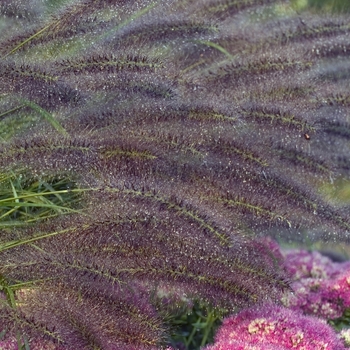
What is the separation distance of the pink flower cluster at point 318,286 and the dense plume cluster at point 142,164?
147mm

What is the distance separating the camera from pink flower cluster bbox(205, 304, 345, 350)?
1.51 metres

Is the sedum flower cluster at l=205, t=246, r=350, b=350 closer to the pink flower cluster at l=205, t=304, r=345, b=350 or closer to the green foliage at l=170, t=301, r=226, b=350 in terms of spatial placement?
the pink flower cluster at l=205, t=304, r=345, b=350

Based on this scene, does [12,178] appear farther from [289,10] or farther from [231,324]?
[289,10]

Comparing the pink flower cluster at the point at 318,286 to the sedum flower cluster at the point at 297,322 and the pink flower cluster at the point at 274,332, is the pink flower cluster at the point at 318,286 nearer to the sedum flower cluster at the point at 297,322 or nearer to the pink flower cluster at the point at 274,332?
the sedum flower cluster at the point at 297,322

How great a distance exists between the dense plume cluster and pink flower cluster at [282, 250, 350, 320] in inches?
5.8

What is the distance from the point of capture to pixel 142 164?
1.52 metres

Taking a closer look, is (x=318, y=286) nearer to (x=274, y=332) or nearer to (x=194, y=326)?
(x=194, y=326)

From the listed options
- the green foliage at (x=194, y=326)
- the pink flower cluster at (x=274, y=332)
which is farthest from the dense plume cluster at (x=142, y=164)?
the green foliage at (x=194, y=326)

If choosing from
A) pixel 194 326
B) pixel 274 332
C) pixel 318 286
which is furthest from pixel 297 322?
pixel 318 286

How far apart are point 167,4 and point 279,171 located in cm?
48

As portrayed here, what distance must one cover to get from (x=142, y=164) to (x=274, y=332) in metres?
0.42

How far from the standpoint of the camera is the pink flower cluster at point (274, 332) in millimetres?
1511

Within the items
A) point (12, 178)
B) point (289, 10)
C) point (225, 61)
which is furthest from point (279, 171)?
point (289, 10)

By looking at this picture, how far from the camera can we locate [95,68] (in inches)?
60.1
